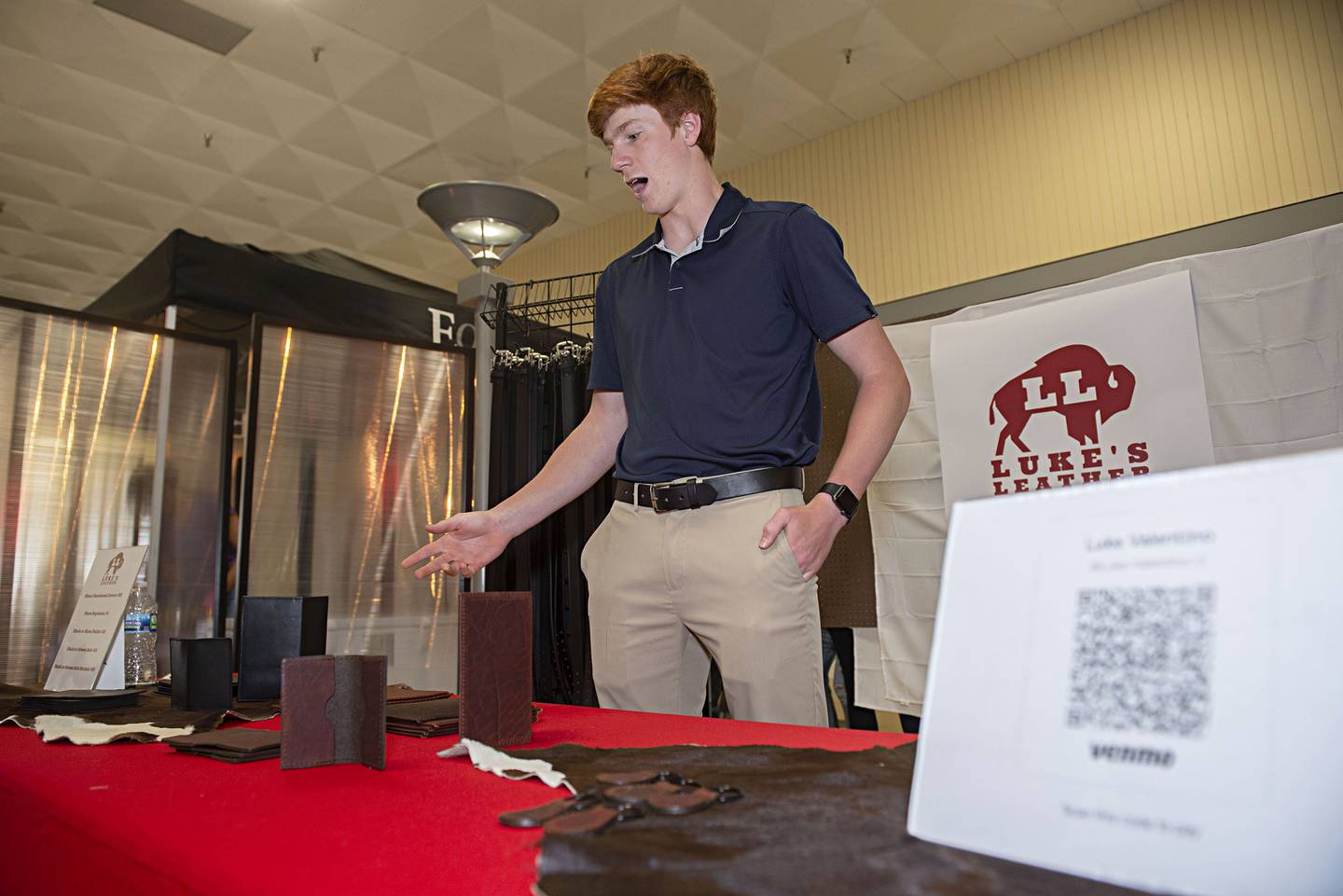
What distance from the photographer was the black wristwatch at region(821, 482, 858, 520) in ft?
3.92

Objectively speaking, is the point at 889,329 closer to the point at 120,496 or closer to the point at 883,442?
the point at 883,442

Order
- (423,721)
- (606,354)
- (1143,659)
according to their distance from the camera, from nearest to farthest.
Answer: (1143,659) < (423,721) < (606,354)

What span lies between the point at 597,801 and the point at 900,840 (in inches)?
6.2

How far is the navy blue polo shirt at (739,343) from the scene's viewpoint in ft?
4.31

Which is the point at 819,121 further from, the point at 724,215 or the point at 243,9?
the point at 724,215

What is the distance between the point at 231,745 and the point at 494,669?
235 millimetres

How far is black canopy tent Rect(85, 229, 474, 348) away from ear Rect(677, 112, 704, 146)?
236cm

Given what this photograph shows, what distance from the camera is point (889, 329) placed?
3.12 m

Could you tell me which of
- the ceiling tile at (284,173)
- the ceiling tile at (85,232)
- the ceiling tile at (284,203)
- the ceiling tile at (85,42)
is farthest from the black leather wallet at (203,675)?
the ceiling tile at (85,232)

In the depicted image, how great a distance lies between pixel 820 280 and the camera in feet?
4.30

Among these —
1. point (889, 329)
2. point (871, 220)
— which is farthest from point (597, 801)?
point (871, 220)

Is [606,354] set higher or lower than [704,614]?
higher

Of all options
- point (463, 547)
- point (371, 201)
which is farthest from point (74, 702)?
point (371, 201)

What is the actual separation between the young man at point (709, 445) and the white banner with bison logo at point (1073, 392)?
1.41 metres
